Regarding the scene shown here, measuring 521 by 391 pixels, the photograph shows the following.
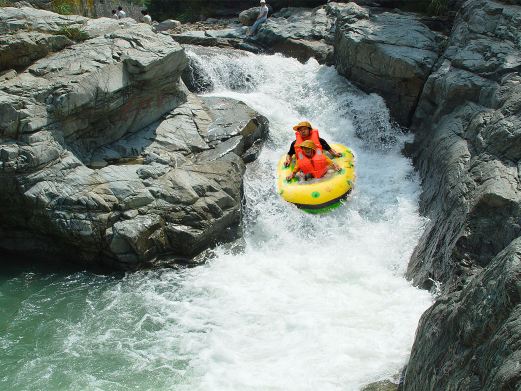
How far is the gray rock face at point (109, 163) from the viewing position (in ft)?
28.4

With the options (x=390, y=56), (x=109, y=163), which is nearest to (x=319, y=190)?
(x=109, y=163)

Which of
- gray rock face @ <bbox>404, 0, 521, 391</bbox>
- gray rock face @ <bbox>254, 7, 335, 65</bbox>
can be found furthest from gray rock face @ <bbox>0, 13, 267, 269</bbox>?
gray rock face @ <bbox>254, 7, 335, 65</bbox>

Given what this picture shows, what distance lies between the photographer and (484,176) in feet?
25.3

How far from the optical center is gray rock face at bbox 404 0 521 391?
4.11 meters

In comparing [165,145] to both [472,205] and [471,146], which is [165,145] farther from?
[472,205]

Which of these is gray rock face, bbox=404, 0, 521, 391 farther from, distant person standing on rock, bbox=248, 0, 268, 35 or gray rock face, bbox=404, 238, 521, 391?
distant person standing on rock, bbox=248, 0, 268, 35

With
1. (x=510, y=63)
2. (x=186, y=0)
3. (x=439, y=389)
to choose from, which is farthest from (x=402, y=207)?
(x=186, y=0)

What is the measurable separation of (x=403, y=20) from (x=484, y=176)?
7389mm

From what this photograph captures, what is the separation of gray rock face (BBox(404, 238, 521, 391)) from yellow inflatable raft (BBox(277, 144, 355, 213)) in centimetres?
476

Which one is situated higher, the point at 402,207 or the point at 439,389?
the point at 439,389

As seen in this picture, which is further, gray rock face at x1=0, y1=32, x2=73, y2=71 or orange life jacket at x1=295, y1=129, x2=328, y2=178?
orange life jacket at x1=295, y1=129, x2=328, y2=178

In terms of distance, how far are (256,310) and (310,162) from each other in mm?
3451

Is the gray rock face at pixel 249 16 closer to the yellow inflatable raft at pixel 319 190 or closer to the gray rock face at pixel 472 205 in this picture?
the gray rock face at pixel 472 205

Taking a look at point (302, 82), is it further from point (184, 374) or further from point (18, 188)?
point (184, 374)
